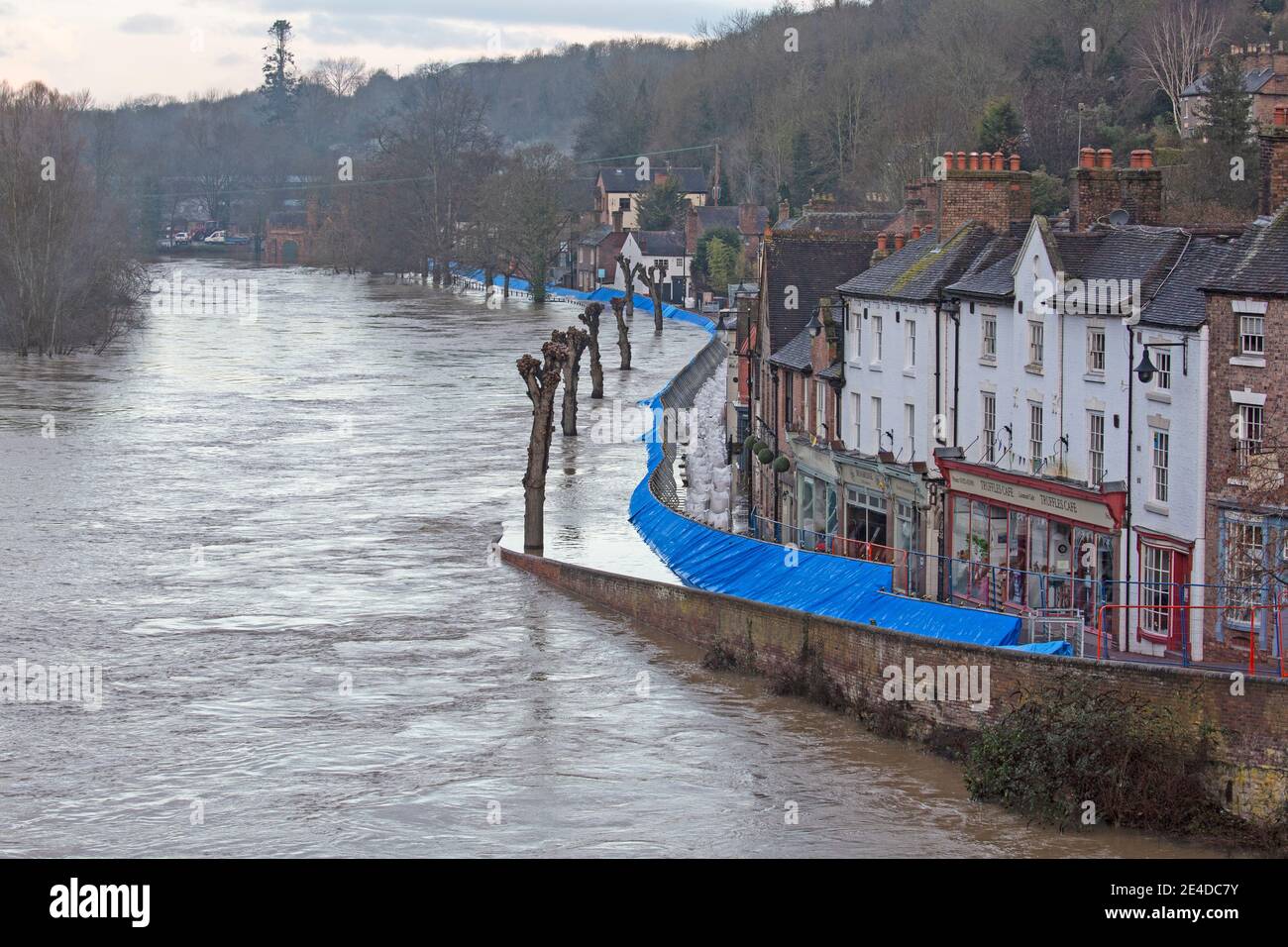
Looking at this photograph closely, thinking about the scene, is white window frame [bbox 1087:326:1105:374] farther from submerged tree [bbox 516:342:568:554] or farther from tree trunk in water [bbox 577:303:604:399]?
tree trunk in water [bbox 577:303:604:399]

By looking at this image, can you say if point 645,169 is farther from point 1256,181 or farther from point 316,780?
point 316,780

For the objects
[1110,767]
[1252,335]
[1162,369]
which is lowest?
[1110,767]

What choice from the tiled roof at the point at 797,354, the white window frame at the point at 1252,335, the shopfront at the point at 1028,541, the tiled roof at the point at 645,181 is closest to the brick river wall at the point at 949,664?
the shopfront at the point at 1028,541

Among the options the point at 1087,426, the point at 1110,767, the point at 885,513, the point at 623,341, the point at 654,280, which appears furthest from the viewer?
the point at 654,280

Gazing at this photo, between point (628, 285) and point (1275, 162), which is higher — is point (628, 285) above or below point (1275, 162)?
below

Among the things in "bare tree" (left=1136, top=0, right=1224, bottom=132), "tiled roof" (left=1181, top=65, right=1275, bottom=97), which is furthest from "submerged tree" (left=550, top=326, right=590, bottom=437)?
"bare tree" (left=1136, top=0, right=1224, bottom=132)

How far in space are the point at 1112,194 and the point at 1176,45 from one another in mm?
62641

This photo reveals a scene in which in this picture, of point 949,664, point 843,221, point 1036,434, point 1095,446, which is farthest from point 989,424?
point 843,221

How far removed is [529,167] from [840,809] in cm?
13621

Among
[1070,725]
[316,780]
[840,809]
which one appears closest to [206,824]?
[316,780]

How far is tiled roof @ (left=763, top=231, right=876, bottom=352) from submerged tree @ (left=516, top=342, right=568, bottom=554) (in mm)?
5357

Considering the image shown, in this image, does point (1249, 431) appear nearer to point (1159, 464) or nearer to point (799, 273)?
point (1159, 464)

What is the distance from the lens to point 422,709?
103 feet

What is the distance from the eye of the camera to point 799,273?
46.1m
